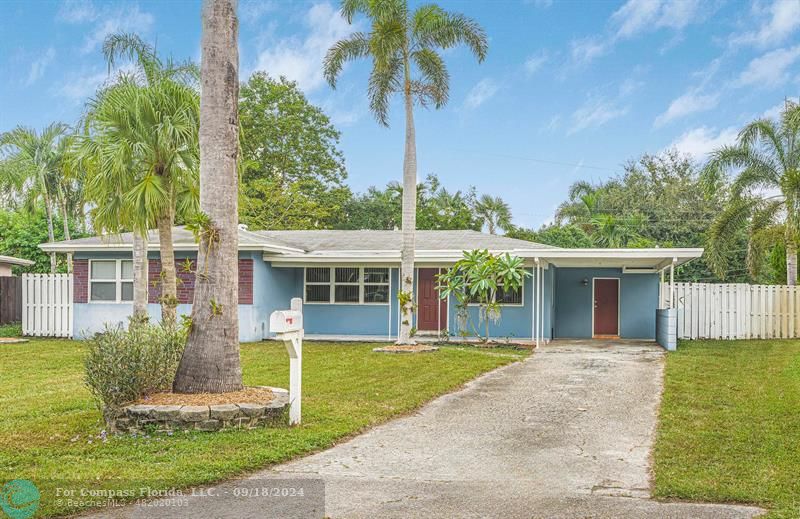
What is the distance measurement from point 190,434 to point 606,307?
1608 centimetres

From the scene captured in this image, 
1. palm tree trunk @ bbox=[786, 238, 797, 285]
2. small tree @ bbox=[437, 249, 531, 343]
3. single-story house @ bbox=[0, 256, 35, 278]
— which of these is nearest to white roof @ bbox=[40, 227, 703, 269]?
small tree @ bbox=[437, 249, 531, 343]

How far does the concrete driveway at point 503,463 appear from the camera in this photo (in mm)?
4801

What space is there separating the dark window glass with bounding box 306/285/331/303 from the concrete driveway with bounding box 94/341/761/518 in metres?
10.0

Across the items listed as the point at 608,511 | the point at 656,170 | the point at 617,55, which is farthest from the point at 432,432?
the point at 656,170

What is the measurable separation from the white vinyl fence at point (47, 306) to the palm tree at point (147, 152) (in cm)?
756

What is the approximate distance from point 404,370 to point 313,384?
2.31 meters

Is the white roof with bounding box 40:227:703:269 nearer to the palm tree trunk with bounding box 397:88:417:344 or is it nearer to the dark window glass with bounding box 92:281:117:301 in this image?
the dark window glass with bounding box 92:281:117:301

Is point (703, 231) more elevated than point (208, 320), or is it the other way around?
point (703, 231)

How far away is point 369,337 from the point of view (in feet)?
63.7

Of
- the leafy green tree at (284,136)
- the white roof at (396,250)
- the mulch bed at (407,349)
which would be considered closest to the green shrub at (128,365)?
the mulch bed at (407,349)

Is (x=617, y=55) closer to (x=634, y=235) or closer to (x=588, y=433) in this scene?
(x=634, y=235)

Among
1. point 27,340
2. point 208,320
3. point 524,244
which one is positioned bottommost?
point 27,340

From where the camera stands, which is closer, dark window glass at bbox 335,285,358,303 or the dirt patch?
the dirt patch

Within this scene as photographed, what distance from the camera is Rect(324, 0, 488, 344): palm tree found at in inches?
631
